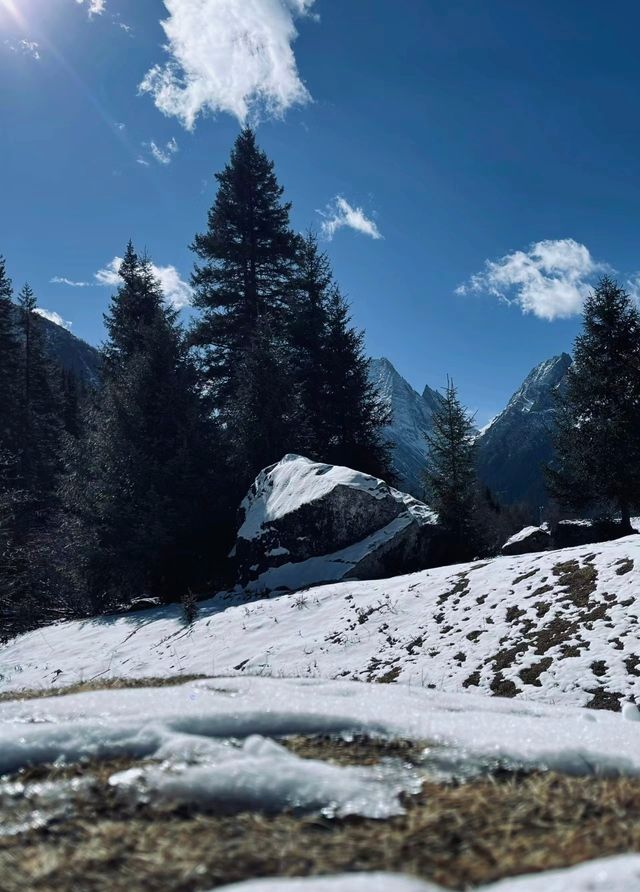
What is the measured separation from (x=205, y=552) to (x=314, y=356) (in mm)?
11103

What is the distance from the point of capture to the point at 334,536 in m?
15.7

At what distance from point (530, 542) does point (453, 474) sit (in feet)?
12.7

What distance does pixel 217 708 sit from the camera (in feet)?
9.57

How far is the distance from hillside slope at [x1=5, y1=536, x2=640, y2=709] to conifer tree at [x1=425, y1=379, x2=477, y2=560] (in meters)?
5.18

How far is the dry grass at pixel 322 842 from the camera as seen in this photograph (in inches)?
60.9

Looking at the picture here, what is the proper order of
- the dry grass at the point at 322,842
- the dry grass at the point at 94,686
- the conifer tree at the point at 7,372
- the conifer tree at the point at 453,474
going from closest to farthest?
the dry grass at the point at 322,842 → the dry grass at the point at 94,686 → the conifer tree at the point at 453,474 → the conifer tree at the point at 7,372

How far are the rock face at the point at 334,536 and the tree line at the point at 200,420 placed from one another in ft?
9.33

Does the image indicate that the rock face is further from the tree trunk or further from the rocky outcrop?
the tree trunk

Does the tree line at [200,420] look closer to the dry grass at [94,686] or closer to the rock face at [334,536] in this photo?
the rock face at [334,536]

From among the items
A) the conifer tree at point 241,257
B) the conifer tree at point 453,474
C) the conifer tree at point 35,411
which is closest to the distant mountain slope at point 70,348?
the conifer tree at point 35,411

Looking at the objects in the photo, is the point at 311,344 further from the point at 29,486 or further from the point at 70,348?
the point at 70,348

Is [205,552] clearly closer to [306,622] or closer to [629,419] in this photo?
[306,622]

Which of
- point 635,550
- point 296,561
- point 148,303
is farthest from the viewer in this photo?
point 148,303

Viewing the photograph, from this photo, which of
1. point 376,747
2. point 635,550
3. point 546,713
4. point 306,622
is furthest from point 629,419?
point 376,747
